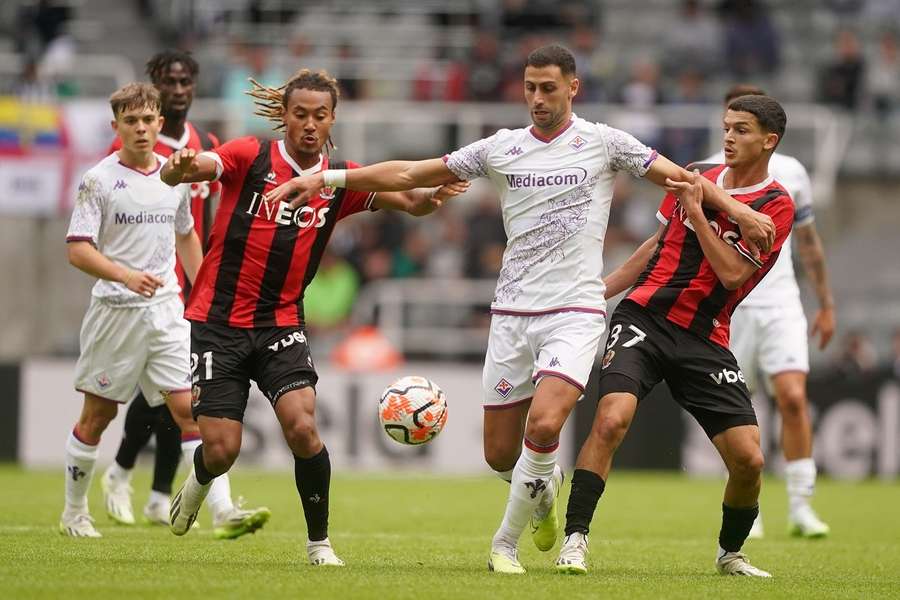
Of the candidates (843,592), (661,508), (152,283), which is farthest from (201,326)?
(661,508)

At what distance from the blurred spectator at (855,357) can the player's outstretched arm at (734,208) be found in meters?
10.4

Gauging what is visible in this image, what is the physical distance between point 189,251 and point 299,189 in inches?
90.9

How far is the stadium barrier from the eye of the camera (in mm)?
16906

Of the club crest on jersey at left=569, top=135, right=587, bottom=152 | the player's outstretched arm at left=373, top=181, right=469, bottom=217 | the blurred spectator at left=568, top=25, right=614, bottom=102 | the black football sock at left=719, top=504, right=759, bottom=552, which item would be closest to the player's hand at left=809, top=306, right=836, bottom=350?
the black football sock at left=719, top=504, right=759, bottom=552

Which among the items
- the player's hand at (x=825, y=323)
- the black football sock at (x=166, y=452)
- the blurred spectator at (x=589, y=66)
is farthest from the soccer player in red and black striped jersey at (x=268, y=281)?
the blurred spectator at (x=589, y=66)

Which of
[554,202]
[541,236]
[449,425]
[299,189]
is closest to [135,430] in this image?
[299,189]

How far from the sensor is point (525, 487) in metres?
7.74

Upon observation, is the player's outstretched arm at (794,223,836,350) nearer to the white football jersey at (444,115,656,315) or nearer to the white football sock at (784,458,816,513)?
the white football sock at (784,458,816,513)

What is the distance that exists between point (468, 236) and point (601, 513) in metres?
7.63

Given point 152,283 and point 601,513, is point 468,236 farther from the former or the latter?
point 152,283

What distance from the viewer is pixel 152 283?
331 inches

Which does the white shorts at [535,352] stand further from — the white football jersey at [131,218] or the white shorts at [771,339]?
the white shorts at [771,339]

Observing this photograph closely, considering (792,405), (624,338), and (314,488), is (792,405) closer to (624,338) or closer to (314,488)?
(624,338)

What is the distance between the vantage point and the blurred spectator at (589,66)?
21266 millimetres
